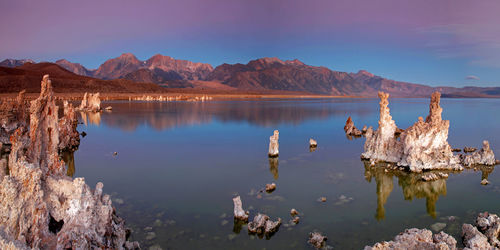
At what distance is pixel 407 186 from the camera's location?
13422 mm

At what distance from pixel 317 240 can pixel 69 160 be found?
1578cm

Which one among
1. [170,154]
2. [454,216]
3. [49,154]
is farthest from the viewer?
[170,154]

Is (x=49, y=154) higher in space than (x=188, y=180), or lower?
higher

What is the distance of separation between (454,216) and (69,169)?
1747cm

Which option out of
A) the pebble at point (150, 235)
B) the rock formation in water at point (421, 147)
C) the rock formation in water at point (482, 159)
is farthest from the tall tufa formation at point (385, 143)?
the pebble at point (150, 235)

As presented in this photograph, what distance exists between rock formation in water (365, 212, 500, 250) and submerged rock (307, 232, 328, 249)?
155 cm

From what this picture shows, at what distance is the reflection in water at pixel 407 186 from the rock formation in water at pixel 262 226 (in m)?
3.78

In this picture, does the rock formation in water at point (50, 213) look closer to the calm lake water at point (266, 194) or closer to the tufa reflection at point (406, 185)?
the calm lake water at point (266, 194)

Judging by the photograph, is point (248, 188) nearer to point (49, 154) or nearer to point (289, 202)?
point (289, 202)

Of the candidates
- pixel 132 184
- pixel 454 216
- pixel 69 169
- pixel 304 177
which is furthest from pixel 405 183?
pixel 69 169

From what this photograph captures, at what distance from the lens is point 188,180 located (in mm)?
14180

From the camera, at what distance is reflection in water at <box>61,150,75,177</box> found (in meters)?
15.3

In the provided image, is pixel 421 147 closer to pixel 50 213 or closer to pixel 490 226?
pixel 490 226

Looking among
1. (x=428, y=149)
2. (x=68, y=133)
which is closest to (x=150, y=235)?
(x=428, y=149)
